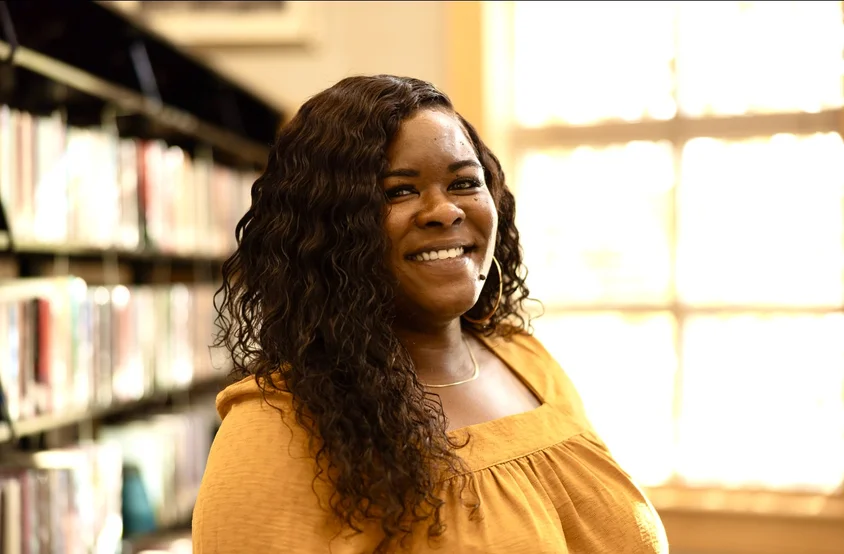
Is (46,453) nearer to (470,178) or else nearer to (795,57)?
(470,178)

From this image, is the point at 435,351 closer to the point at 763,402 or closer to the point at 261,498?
the point at 261,498

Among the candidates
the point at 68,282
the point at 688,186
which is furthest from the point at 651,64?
the point at 68,282

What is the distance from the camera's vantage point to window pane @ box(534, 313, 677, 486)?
9.80ft

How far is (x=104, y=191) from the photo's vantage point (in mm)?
2041

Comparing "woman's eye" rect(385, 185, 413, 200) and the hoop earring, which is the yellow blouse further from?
"woman's eye" rect(385, 185, 413, 200)

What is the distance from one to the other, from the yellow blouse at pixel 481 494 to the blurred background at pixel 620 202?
1.42 meters

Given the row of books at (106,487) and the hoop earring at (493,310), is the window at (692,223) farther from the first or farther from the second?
the hoop earring at (493,310)

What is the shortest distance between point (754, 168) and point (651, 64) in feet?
1.63

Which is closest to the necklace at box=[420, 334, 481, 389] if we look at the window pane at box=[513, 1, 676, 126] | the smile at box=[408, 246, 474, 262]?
the smile at box=[408, 246, 474, 262]

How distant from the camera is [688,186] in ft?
9.79

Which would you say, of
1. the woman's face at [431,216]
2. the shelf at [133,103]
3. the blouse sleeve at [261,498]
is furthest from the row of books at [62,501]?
the woman's face at [431,216]

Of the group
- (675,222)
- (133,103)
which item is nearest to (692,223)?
(675,222)

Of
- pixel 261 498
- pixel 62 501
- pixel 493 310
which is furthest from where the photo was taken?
pixel 62 501

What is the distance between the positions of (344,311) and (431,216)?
0.15m
